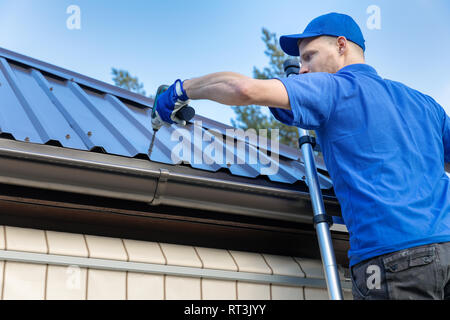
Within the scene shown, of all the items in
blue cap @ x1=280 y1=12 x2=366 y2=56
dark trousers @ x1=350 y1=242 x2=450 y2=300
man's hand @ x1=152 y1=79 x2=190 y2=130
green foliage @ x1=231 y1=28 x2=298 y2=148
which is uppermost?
green foliage @ x1=231 y1=28 x2=298 y2=148

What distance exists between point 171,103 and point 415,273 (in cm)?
157

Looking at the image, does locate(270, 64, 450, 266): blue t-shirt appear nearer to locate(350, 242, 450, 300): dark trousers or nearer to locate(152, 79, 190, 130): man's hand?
locate(350, 242, 450, 300): dark trousers

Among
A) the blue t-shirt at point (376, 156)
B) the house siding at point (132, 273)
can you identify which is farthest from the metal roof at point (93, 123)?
the blue t-shirt at point (376, 156)

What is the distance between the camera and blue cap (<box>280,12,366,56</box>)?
355cm

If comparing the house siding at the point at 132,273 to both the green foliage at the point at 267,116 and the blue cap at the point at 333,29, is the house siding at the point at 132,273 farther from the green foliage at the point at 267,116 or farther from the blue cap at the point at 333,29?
the green foliage at the point at 267,116

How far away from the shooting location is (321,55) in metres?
3.55

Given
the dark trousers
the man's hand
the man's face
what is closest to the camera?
the dark trousers

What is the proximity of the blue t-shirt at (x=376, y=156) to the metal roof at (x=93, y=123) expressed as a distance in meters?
0.83

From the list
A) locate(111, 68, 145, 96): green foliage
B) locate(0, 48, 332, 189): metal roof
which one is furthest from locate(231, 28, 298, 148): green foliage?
locate(0, 48, 332, 189): metal roof

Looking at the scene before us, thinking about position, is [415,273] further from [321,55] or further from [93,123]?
[93,123]

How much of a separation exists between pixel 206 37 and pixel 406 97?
123 feet
